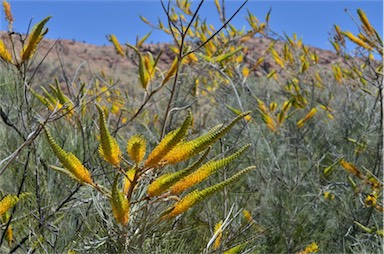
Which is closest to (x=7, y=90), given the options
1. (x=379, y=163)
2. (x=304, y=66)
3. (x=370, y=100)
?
(x=379, y=163)

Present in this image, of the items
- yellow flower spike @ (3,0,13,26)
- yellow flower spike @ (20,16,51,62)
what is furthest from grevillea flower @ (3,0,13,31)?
yellow flower spike @ (20,16,51,62)

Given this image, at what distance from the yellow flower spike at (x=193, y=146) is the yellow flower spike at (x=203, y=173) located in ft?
0.10

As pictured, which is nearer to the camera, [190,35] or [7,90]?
[7,90]

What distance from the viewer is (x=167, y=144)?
73 centimetres

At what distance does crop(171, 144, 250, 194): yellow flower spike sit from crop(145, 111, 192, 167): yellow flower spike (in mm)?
55

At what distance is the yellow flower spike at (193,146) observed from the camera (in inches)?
27.9

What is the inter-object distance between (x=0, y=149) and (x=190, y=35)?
81.2 inches

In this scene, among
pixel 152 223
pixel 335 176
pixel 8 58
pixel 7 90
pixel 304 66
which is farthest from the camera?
pixel 304 66

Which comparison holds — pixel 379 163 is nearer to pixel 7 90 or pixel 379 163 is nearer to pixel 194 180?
pixel 7 90

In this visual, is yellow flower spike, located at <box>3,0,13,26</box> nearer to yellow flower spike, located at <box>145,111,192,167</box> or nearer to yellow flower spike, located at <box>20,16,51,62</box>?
yellow flower spike, located at <box>20,16,51,62</box>

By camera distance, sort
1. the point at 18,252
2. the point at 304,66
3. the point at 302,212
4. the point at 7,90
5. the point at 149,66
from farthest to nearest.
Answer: the point at 304,66, the point at 302,212, the point at 7,90, the point at 149,66, the point at 18,252

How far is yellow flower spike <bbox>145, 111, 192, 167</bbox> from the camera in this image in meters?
0.71

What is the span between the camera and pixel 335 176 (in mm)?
3016

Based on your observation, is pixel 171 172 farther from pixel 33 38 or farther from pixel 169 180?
pixel 169 180
